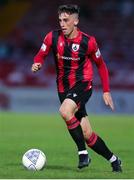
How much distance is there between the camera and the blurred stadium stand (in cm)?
2716

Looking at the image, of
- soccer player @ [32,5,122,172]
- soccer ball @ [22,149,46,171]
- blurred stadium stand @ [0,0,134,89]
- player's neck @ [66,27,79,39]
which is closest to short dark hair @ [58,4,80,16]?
soccer player @ [32,5,122,172]

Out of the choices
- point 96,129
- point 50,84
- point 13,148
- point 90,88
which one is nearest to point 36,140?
point 13,148

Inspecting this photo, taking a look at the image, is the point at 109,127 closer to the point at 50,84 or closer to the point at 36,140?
the point at 36,140

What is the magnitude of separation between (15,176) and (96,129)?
9.42 metres

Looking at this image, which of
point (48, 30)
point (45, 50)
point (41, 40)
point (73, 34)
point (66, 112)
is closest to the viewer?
point (66, 112)

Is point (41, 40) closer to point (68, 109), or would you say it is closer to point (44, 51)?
point (44, 51)

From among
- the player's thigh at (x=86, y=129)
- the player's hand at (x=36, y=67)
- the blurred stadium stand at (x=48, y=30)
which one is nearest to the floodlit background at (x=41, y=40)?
the blurred stadium stand at (x=48, y=30)

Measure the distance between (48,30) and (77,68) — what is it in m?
20.3

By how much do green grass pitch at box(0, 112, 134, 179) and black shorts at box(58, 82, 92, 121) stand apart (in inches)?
28.1

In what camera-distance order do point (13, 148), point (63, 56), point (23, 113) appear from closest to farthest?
point (63, 56)
point (13, 148)
point (23, 113)

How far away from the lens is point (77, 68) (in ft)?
28.5

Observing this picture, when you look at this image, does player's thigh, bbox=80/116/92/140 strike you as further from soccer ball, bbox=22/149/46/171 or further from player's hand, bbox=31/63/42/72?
player's hand, bbox=31/63/42/72

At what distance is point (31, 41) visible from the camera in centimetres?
2838

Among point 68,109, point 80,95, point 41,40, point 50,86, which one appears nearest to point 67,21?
point 80,95
